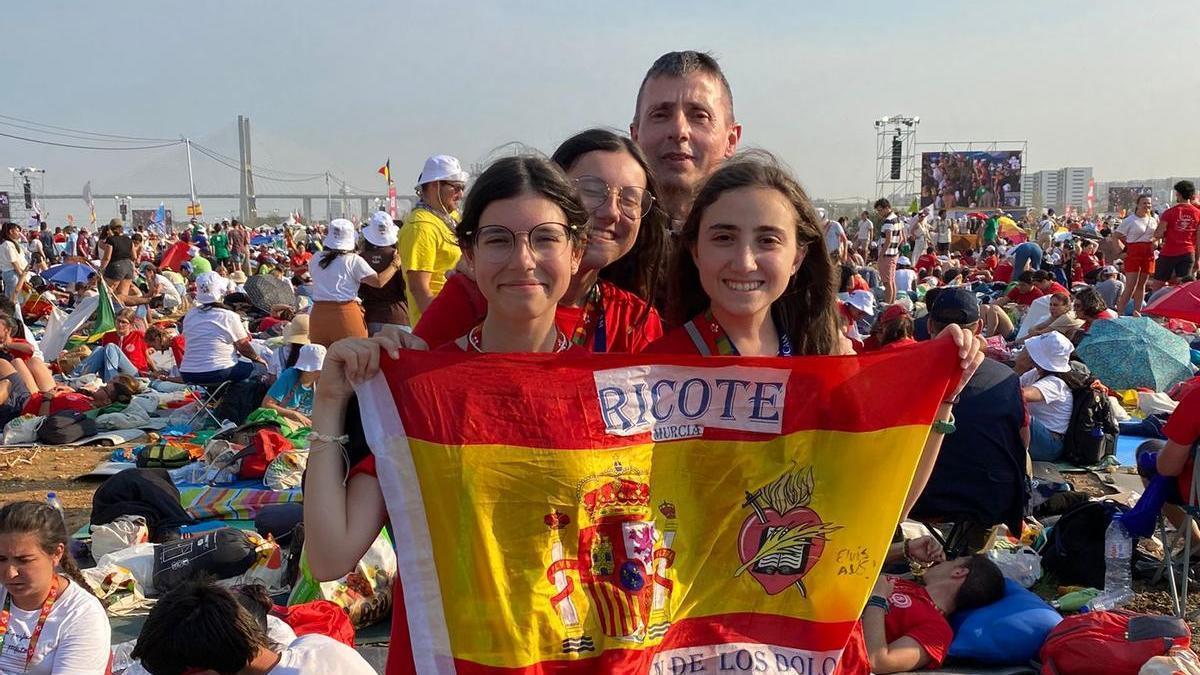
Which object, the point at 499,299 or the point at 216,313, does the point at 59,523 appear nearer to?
the point at 499,299

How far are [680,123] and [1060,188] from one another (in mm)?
94808

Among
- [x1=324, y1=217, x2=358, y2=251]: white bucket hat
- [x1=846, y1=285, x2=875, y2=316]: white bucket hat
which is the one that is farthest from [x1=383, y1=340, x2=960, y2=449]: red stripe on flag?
[x1=846, y1=285, x2=875, y2=316]: white bucket hat

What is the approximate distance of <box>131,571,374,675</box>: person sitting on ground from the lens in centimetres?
311

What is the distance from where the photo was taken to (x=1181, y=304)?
10.4 m

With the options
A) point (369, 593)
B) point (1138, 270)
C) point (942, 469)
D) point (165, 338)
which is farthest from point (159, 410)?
point (1138, 270)

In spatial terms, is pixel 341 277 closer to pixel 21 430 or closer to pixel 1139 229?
pixel 21 430

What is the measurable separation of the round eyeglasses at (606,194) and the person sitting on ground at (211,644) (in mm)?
1822

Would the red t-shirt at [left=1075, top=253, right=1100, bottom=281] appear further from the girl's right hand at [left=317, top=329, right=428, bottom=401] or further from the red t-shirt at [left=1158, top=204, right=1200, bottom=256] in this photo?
the girl's right hand at [left=317, top=329, right=428, bottom=401]

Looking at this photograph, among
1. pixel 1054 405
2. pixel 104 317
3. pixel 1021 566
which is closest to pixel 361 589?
pixel 1021 566

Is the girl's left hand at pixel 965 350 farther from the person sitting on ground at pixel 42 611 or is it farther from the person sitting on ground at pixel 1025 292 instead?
the person sitting on ground at pixel 1025 292

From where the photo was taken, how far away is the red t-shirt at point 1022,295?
1344 cm

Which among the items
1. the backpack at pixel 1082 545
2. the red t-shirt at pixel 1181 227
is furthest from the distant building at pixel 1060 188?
the backpack at pixel 1082 545

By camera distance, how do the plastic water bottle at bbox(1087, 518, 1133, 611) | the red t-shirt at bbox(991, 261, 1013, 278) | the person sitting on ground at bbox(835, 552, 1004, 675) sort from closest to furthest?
1. the person sitting on ground at bbox(835, 552, 1004, 675)
2. the plastic water bottle at bbox(1087, 518, 1133, 611)
3. the red t-shirt at bbox(991, 261, 1013, 278)

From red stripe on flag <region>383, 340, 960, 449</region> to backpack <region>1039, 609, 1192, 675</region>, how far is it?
2.63m
